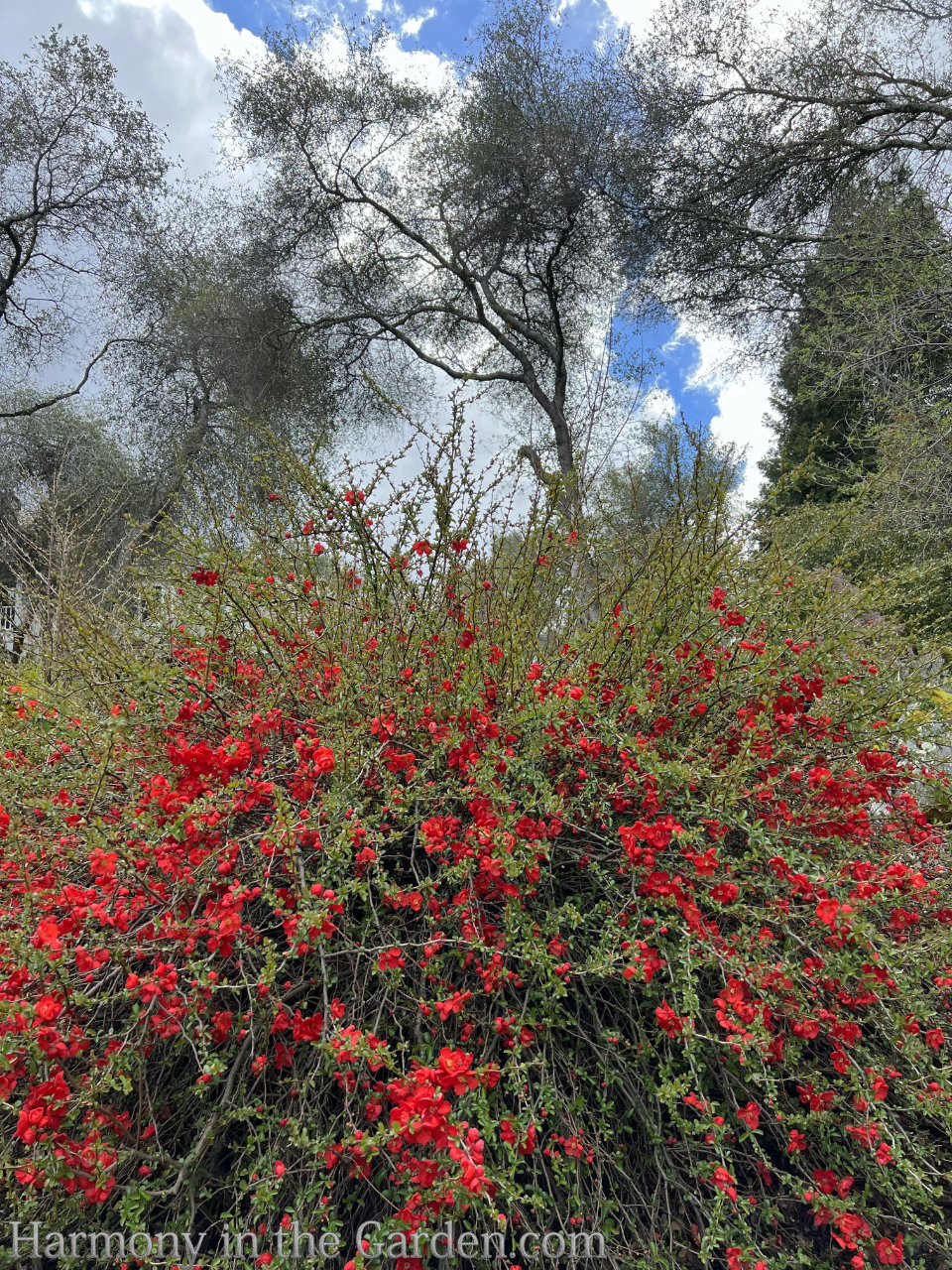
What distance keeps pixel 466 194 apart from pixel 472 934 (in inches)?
449

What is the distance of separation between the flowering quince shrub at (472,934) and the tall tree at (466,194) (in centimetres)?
676

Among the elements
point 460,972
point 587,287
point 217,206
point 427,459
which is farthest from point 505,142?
point 460,972

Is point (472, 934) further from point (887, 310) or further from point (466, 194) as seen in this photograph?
point (466, 194)

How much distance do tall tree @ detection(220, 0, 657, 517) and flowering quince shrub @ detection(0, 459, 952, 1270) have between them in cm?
676

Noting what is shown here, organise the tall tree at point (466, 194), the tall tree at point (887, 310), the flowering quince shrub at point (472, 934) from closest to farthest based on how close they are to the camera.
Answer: the flowering quince shrub at point (472, 934), the tall tree at point (887, 310), the tall tree at point (466, 194)

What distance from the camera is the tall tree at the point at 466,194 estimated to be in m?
9.52

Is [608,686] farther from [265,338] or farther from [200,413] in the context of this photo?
[200,413]

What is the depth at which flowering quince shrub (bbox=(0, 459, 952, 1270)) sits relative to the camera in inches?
62.3

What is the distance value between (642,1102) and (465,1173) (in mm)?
848

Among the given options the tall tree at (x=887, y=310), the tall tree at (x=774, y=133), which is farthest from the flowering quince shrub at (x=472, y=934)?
the tall tree at (x=774, y=133)

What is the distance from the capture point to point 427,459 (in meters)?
2.41

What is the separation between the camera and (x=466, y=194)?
1025 centimetres

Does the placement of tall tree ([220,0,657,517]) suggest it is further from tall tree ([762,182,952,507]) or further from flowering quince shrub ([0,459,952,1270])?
flowering quince shrub ([0,459,952,1270])

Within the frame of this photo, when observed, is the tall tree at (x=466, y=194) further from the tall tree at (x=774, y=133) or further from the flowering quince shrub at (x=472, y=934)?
the flowering quince shrub at (x=472, y=934)
